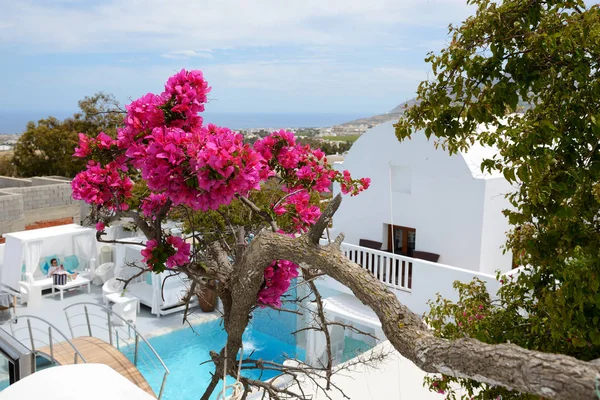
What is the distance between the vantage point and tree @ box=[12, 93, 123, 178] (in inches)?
1239

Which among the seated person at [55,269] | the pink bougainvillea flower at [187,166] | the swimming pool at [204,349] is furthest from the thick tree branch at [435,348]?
the seated person at [55,269]

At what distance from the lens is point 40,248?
14.6 metres

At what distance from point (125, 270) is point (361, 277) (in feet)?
49.2

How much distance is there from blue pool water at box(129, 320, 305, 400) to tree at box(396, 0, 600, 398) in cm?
813

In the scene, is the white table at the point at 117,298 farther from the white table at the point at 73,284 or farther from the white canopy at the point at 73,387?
the white canopy at the point at 73,387

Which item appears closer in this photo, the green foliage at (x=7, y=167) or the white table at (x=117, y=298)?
the white table at (x=117, y=298)

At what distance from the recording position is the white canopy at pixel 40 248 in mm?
14312

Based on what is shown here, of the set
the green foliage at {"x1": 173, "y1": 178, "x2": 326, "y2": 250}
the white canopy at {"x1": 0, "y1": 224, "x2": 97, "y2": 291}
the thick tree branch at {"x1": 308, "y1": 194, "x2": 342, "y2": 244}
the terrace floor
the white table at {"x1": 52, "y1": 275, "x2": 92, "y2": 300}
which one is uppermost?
the thick tree branch at {"x1": 308, "y1": 194, "x2": 342, "y2": 244}

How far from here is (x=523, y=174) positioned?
262cm

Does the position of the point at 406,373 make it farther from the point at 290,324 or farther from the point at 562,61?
the point at 290,324

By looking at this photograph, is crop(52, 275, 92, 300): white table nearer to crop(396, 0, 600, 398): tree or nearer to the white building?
the white building

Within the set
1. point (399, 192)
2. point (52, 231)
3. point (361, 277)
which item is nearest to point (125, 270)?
point (52, 231)

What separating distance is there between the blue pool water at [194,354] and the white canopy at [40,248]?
15.3 feet

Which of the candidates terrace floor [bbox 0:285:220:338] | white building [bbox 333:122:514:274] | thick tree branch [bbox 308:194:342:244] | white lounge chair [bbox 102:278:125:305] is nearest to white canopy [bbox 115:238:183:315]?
terrace floor [bbox 0:285:220:338]
